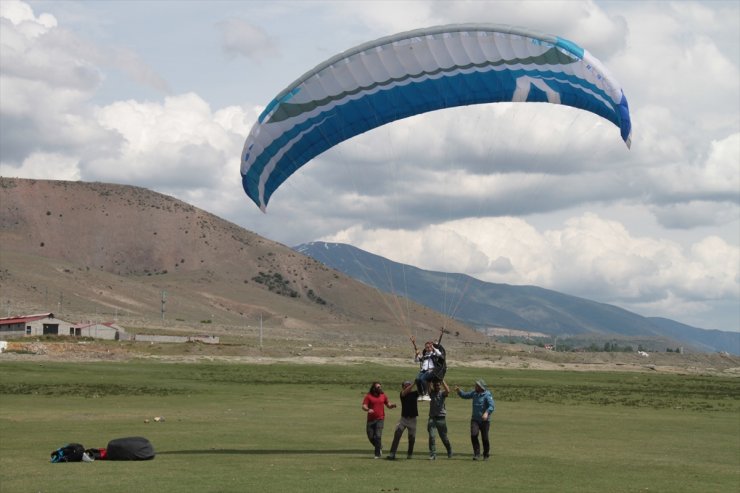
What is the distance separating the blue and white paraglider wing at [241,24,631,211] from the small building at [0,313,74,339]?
7939 centimetres

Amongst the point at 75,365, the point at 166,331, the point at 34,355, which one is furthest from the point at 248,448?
the point at 166,331

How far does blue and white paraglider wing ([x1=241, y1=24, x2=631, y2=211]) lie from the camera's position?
73.3ft

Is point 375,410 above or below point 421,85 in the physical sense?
below

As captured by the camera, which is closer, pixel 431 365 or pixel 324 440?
pixel 431 365

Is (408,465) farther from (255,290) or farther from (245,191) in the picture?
(255,290)

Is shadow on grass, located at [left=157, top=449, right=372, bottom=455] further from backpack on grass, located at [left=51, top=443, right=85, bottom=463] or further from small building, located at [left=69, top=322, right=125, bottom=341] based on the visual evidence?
small building, located at [left=69, top=322, right=125, bottom=341]

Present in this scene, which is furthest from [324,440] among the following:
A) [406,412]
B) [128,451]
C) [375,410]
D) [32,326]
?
[32,326]

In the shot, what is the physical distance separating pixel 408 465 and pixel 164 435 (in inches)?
306

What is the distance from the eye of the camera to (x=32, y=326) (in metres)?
97.3

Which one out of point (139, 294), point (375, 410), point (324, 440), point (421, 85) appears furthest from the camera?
point (139, 294)

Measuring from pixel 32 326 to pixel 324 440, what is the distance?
8015 centimetres

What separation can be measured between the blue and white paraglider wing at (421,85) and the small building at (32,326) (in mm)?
79393

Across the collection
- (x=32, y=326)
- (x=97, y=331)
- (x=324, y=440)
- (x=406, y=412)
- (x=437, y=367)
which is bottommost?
(x=324, y=440)

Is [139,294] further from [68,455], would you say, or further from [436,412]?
[436,412]
